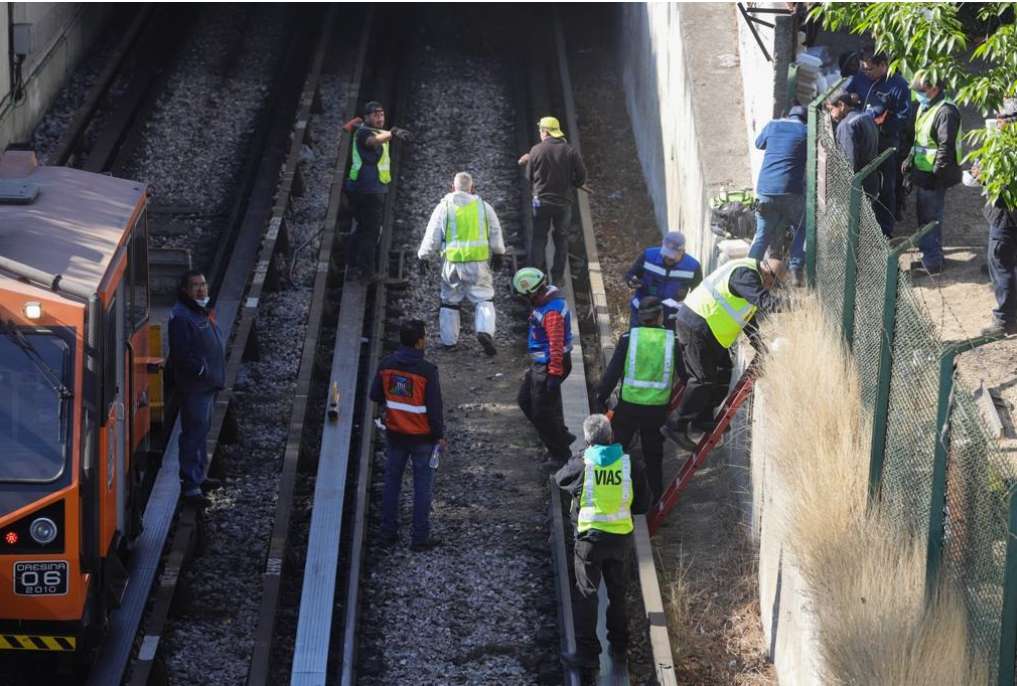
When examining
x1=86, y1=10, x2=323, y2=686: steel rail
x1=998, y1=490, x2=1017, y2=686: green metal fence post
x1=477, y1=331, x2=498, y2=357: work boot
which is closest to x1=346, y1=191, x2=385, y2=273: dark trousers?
x1=86, y1=10, x2=323, y2=686: steel rail

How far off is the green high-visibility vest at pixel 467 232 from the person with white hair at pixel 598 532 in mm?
4191

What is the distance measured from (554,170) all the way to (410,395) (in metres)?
4.17

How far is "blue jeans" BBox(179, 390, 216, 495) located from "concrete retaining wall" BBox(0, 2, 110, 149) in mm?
6651

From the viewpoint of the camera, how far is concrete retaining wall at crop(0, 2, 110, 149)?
17688 millimetres

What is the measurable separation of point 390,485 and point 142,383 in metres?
1.89

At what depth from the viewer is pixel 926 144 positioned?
13445mm

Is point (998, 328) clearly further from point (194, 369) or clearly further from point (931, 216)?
point (194, 369)

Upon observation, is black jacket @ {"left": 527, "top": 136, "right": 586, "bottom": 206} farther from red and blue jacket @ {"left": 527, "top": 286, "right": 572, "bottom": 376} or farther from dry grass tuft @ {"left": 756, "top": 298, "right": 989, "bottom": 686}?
dry grass tuft @ {"left": 756, "top": 298, "right": 989, "bottom": 686}

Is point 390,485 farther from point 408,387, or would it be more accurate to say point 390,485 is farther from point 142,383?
point 142,383

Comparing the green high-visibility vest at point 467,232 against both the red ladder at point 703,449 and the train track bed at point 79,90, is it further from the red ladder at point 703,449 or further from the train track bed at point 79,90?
the train track bed at point 79,90

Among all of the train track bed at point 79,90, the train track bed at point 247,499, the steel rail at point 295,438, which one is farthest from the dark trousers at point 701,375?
the train track bed at point 79,90

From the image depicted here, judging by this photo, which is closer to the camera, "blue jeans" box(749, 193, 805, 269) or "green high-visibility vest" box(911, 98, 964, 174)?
"green high-visibility vest" box(911, 98, 964, 174)

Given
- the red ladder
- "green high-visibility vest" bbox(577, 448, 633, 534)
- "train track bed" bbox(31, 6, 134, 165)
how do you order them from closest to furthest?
"green high-visibility vest" bbox(577, 448, 633, 534) < the red ladder < "train track bed" bbox(31, 6, 134, 165)

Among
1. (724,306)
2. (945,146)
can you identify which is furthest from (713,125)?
(724,306)
